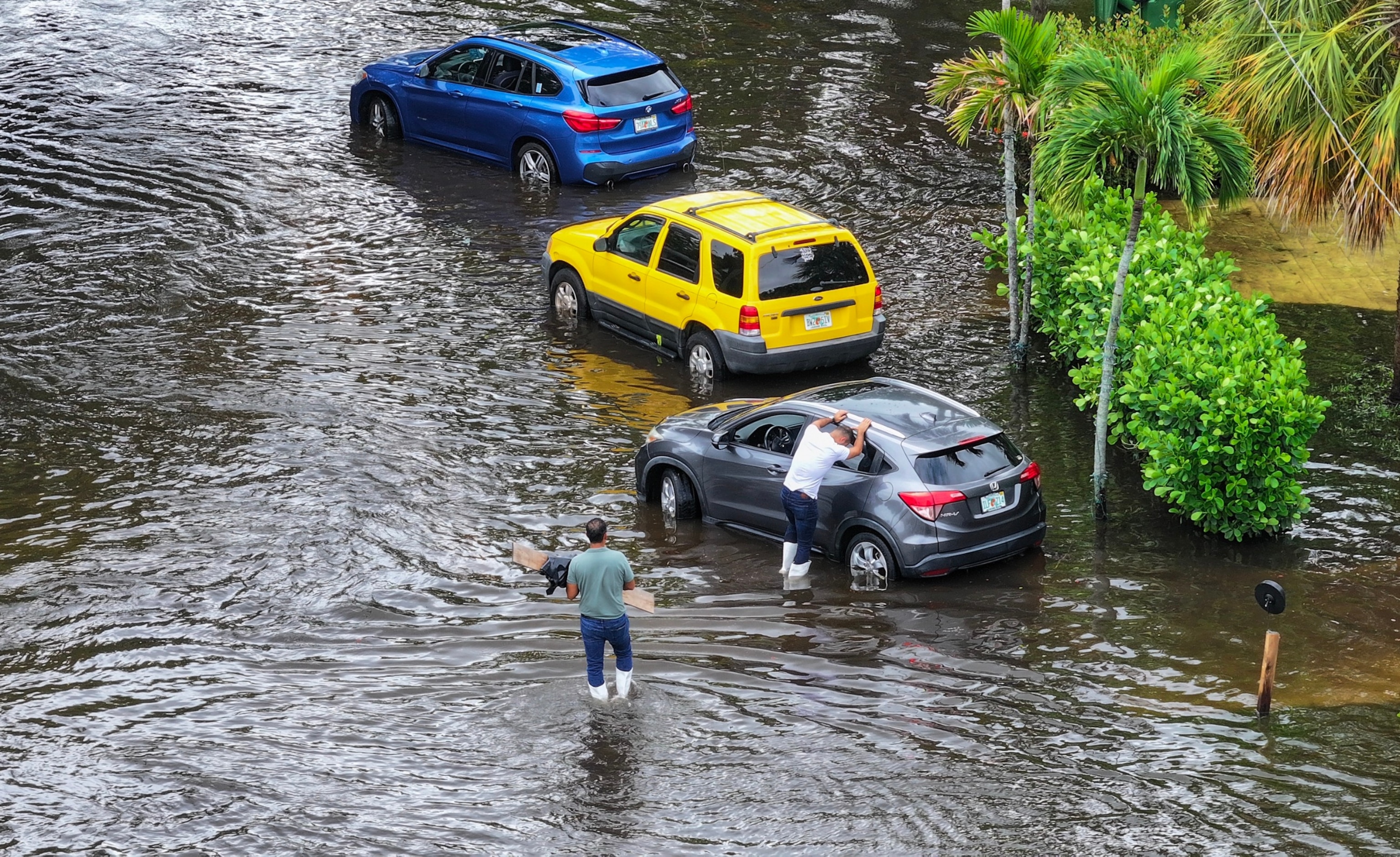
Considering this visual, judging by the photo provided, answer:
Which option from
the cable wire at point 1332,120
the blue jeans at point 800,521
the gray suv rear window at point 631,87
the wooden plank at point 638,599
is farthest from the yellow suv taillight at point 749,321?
Answer: the gray suv rear window at point 631,87

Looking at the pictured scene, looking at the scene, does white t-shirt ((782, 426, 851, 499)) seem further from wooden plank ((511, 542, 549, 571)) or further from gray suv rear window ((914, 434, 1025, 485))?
wooden plank ((511, 542, 549, 571))

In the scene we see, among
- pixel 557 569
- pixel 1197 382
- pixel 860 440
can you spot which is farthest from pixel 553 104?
pixel 557 569

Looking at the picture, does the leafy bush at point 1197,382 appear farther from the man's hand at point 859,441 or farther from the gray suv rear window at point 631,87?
the gray suv rear window at point 631,87

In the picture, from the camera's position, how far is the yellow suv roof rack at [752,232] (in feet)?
49.7

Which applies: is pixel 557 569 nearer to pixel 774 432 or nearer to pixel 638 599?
pixel 638 599

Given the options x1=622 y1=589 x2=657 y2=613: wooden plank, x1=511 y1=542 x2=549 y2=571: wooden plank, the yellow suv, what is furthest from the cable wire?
x1=511 y1=542 x2=549 y2=571: wooden plank

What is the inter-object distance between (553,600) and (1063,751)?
4.21m

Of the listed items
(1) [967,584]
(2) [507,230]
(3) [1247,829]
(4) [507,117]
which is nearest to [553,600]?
(1) [967,584]

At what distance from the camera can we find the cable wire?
Answer: 43.4 ft

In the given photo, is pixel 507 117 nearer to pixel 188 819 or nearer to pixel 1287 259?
pixel 1287 259

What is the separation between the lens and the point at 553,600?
1151 cm

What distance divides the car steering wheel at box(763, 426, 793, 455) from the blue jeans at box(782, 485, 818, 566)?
2.11ft

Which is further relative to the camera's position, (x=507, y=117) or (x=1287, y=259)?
(x=507, y=117)

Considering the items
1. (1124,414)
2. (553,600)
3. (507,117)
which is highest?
(507,117)
